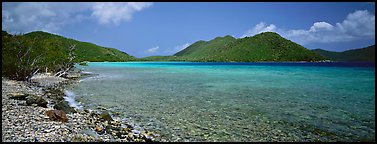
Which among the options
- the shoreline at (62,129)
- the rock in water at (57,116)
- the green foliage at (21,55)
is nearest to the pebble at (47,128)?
the shoreline at (62,129)

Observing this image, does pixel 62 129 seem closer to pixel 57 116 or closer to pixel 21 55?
pixel 57 116

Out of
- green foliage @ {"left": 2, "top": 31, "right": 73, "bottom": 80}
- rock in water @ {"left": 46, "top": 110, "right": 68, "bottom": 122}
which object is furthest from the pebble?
green foliage @ {"left": 2, "top": 31, "right": 73, "bottom": 80}

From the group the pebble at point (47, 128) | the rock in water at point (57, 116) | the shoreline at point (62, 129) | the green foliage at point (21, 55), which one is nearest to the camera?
the pebble at point (47, 128)

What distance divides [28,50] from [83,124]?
83.6 ft

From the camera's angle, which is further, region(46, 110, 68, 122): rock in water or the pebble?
region(46, 110, 68, 122): rock in water

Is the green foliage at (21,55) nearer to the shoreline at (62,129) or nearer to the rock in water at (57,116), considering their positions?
the shoreline at (62,129)

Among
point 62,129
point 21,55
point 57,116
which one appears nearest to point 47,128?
point 62,129

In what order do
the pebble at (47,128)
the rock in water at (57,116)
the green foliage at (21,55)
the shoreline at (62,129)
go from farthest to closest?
the green foliage at (21,55), the rock in water at (57,116), the shoreline at (62,129), the pebble at (47,128)

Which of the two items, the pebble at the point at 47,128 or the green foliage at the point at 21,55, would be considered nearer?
the pebble at the point at 47,128

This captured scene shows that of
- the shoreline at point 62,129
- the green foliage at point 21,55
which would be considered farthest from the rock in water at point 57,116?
the green foliage at point 21,55

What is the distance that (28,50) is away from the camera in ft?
117

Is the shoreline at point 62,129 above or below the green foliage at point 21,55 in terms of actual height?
below

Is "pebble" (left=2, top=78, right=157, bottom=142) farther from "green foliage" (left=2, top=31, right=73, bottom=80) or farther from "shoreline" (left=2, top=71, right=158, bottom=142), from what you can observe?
"green foliage" (left=2, top=31, right=73, bottom=80)

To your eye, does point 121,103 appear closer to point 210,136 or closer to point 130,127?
point 130,127
